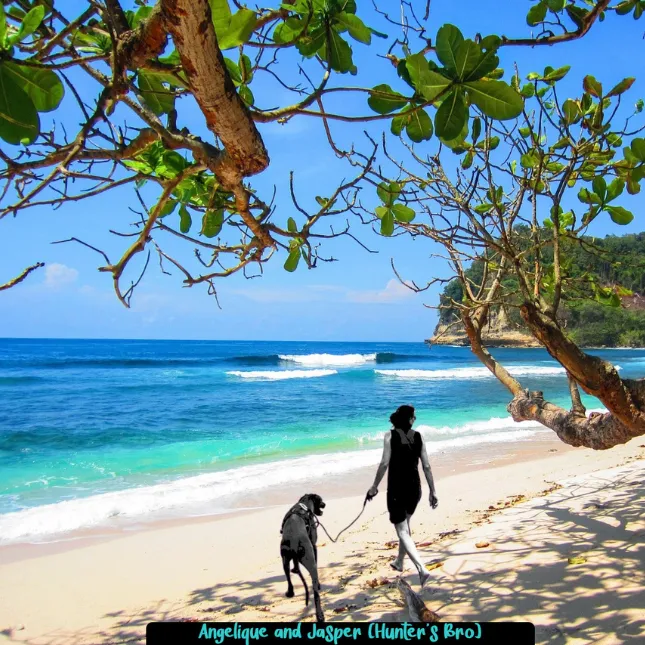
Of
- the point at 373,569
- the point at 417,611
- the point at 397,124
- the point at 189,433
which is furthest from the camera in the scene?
the point at 189,433

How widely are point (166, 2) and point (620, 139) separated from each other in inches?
113

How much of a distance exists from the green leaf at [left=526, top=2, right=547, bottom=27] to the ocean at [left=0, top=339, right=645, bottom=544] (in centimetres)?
584

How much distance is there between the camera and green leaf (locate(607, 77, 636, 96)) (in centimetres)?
248

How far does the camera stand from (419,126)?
1542 millimetres

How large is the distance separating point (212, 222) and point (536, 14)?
151cm

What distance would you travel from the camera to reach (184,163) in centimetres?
172

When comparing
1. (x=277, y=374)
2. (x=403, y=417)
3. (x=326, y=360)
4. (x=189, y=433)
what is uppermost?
(x=403, y=417)

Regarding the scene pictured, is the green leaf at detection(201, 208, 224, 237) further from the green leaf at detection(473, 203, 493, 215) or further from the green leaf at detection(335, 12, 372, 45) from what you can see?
the green leaf at detection(473, 203, 493, 215)

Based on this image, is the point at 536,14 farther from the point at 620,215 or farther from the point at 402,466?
the point at 402,466

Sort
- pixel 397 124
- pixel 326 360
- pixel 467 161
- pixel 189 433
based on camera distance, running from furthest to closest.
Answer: pixel 326 360, pixel 189 433, pixel 467 161, pixel 397 124

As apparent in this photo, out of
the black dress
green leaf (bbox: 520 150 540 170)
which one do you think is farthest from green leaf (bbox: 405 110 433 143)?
green leaf (bbox: 520 150 540 170)

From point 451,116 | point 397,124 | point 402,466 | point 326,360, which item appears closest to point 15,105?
point 451,116

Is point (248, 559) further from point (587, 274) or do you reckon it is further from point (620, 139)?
point (620, 139)

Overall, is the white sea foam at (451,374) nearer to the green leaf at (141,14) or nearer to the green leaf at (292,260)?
the green leaf at (292,260)
